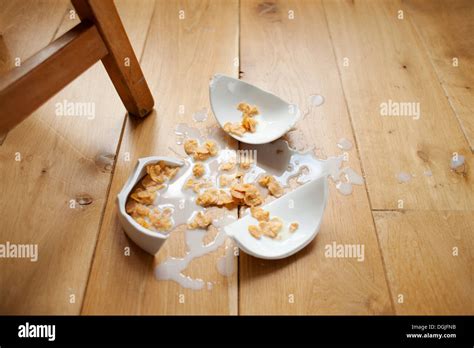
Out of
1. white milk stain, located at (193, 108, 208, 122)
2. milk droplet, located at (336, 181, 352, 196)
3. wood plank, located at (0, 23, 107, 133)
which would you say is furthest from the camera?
white milk stain, located at (193, 108, 208, 122)

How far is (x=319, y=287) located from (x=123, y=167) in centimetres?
39

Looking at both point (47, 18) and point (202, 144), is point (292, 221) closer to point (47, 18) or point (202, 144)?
point (202, 144)

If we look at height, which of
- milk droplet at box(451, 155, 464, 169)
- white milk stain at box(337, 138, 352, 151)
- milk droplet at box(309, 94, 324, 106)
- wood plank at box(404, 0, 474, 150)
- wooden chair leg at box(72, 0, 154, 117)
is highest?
wooden chair leg at box(72, 0, 154, 117)

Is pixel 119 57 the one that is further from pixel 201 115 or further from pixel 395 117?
pixel 395 117

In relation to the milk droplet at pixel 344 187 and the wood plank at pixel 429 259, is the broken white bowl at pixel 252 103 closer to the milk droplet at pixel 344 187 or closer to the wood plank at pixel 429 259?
the milk droplet at pixel 344 187

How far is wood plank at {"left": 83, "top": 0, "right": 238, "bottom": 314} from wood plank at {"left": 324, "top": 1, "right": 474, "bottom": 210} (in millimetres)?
267

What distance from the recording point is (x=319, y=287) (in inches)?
25.2

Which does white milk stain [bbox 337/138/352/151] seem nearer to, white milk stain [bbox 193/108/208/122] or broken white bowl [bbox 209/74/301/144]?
broken white bowl [bbox 209/74/301/144]

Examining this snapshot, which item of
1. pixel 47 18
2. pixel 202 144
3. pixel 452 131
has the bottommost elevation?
pixel 452 131

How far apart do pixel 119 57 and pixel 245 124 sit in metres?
0.25

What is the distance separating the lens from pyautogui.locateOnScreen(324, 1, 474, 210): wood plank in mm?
759

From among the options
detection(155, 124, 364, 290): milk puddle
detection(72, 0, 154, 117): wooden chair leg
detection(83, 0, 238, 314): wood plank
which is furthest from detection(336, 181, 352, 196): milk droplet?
detection(72, 0, 154, 117): wooden chair leg

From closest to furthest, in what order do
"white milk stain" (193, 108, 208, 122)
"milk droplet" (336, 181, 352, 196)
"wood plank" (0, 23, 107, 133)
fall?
"wood plank" (0, 23, 107, 133) → "milk droplet" (336, 181, 352, 196) → "white milk stain" (193, 108, 208, 122)
